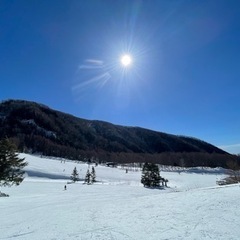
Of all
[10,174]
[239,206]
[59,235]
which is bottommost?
[59,235]

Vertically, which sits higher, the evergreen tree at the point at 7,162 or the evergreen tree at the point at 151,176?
the evergreen tree at the point at 151,176

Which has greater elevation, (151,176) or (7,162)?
(151,176)

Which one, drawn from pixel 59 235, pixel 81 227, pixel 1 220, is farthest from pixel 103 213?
pixel 1 220

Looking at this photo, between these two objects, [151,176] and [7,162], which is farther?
[151,176]

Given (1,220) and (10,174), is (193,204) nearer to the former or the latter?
(1,220)

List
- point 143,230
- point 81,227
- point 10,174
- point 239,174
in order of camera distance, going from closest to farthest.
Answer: point 143,230, point 81,227, point 10,174, point 239,174

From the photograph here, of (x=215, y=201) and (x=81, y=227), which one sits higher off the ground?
(x=215, y=201)

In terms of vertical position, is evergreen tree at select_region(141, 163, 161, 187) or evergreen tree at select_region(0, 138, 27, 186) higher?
evergreen tree at select_region(141, 163, 161, 187)

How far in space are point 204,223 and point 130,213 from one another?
4.96 metres

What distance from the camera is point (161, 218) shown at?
1343cm

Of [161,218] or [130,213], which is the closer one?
[161,218]

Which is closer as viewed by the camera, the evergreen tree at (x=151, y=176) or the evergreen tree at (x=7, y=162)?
the evergreen tree at (x=7, y=162)

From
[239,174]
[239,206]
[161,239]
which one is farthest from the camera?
[239,174]

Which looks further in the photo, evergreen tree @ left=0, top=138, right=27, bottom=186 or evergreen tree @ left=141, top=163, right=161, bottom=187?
evergreen tree @ left=141, top=163, right=161, bottom=187
